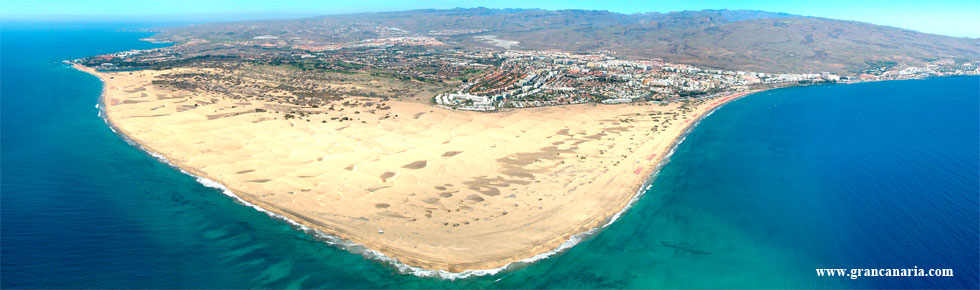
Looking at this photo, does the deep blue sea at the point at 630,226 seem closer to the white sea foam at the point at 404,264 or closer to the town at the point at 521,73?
the white sea foam at the point at 404,264

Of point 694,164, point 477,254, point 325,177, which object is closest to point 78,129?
point 325,177

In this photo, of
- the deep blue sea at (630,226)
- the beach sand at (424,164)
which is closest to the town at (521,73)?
the beach sand at (424,164)

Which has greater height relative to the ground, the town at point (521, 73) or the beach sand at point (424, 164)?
the town at point (521, 73)

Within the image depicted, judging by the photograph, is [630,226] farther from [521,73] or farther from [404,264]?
[521,73]

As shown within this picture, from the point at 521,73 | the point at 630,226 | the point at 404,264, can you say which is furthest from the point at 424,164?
the point at 521,73

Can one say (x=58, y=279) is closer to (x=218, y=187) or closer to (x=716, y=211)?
(x=218, y=187)

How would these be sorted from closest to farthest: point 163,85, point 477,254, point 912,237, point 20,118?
point 477,254 → point 912,237 → point 20,118 → point 163,85
